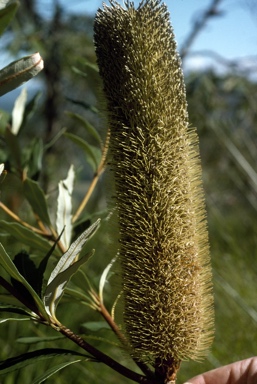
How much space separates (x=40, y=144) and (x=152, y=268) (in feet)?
1.35

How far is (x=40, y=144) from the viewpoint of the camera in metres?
0.99

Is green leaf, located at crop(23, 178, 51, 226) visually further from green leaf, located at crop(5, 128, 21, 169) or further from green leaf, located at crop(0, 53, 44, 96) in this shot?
green leaf, located at crop(0, 53, 44, 96)

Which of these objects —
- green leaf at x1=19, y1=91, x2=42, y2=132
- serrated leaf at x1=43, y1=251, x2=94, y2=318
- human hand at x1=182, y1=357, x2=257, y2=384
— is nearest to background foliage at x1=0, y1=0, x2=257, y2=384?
green leaf at x1=19, y1=91, x2=42, y2=132

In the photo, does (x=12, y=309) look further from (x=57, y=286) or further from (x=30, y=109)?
(x=30, y=109)

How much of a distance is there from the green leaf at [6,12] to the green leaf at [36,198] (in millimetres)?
259

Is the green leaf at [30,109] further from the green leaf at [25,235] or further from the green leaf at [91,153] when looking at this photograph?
the green leaf at [25,235]

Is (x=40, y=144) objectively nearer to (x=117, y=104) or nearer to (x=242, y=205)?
(x=117, y=104)

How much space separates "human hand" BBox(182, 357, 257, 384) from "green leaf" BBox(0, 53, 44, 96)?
26.4 inches

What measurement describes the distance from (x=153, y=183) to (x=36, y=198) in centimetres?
22

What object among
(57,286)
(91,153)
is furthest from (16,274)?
(91,153)

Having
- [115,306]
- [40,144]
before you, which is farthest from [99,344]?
[115,306]

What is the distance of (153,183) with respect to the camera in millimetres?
656

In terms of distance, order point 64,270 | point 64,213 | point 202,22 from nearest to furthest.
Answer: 1. point 64,270
2. point 64,213
3. point 202,22

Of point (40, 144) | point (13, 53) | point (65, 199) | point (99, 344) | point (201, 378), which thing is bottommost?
point (99, 344)
